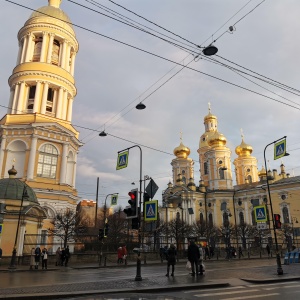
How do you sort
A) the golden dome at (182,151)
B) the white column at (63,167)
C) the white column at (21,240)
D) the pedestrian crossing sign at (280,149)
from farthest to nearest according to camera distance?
the golden dome at (182,151) → the white column at (63,167) → the white column at (21,240) → the pedestrian crossing sign at (280,149)

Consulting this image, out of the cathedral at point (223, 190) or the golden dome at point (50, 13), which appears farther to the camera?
the cathedral at point (223, 190)

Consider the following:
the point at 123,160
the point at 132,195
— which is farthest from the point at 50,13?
the point at 132,195

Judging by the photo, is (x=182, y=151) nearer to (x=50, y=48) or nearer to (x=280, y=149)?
(x=50, y=48)

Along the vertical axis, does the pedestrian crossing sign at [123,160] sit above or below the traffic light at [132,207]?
above

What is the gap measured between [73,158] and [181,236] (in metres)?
18.8

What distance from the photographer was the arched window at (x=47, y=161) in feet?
125

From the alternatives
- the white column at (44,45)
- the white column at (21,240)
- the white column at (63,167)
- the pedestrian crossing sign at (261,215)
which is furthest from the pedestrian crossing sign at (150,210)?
the white column at (44,45)

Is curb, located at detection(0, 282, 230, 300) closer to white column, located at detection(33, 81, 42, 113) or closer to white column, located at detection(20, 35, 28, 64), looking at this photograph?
white column, located at detection(33, 81, 42, 113)

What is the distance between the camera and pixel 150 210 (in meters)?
15.6

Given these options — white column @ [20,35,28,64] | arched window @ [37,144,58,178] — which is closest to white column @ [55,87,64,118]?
arched window @ [37,144,58,178]

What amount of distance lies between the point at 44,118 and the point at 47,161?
5368mm

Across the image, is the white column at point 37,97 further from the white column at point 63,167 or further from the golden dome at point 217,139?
the golden dome at point 217,139

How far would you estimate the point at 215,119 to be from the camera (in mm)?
92750

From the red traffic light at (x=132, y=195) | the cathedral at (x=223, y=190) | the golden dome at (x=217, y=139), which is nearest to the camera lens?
the red traffic light at (x=132, y=195)
